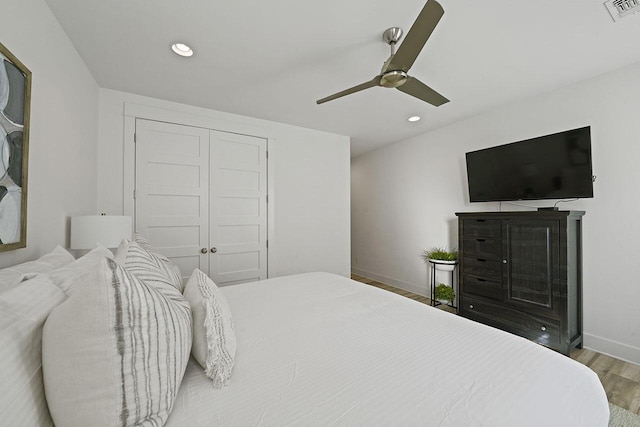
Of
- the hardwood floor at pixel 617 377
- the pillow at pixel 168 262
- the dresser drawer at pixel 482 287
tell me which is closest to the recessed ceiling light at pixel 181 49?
the pillow at pixel 168 262

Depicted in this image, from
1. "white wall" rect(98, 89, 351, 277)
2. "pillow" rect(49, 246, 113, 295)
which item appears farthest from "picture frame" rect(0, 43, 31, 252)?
"white wall" rect(98, 89, 351, 277)

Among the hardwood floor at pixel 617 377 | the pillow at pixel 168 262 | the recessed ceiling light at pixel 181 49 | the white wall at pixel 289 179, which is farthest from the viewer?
the white wall at pixel 289 179

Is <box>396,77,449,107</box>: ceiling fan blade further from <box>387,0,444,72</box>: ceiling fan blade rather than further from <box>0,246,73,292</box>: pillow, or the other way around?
<box>0,246,73,292</box>: pillow

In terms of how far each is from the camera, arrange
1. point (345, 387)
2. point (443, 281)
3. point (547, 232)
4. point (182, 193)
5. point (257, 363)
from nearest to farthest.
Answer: point (345, 387) → point (257, 363) → point (547, 232) → point (182, 193) → point (443, 281)

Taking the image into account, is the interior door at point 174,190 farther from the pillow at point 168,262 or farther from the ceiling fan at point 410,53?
the ceiling fan at point 410,53

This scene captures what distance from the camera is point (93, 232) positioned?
1.79m

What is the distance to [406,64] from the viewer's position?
158 centimetres

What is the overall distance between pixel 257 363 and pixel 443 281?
3.40 meters

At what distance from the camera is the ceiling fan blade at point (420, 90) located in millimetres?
1771

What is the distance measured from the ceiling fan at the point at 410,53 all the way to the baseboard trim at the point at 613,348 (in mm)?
2638

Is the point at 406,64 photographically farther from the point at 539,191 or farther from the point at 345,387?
the point at 539,191

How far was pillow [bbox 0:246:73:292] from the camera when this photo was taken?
→ 0.82 m

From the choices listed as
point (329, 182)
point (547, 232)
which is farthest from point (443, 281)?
point (329, 182)

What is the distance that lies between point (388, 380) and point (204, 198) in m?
2.77
